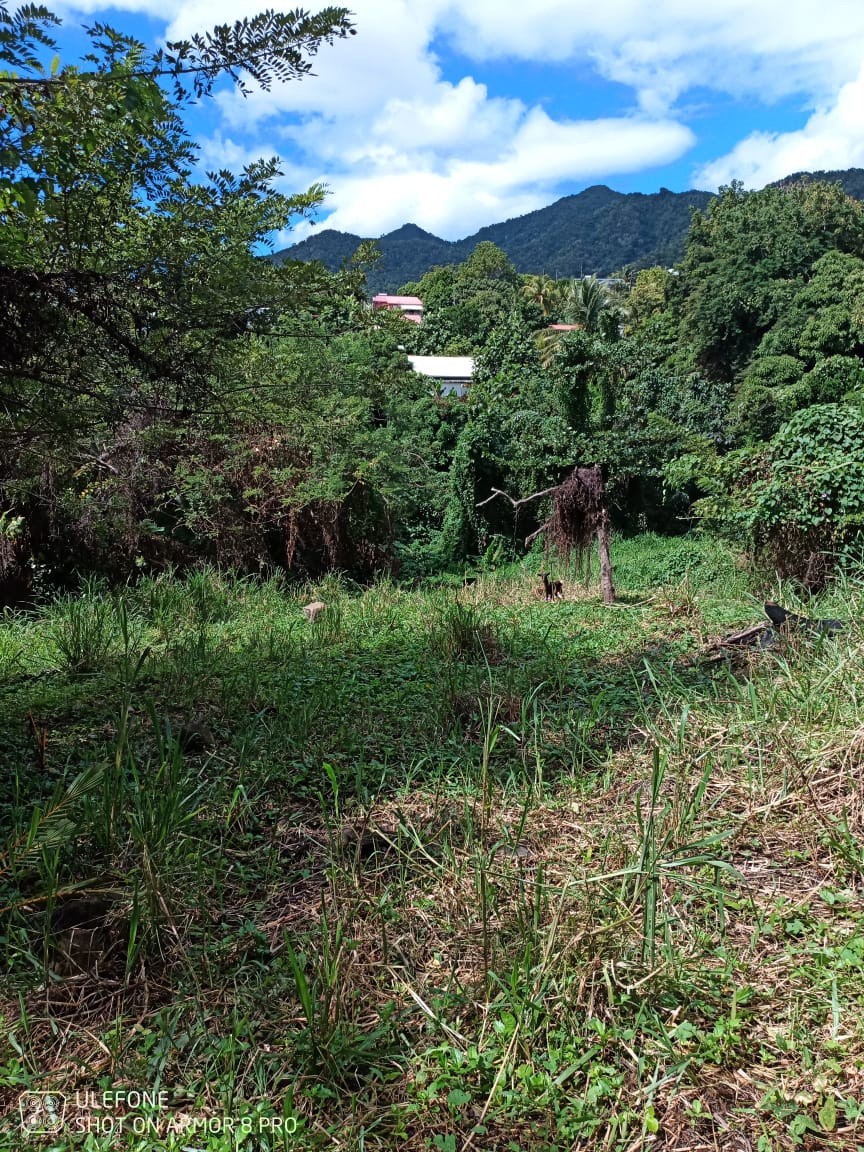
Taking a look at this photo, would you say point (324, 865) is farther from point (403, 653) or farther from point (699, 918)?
point (403, 653)

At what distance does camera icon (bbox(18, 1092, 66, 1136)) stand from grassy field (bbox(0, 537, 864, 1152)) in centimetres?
1

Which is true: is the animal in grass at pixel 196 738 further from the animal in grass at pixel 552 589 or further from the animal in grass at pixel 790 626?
the animal in grass at pixel 552 589

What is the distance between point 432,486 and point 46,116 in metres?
12.2

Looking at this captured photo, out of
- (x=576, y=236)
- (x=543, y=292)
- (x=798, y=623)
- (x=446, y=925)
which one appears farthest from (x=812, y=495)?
(x=576, y=236)

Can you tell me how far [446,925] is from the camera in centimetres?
213

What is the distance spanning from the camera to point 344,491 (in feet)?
32.3

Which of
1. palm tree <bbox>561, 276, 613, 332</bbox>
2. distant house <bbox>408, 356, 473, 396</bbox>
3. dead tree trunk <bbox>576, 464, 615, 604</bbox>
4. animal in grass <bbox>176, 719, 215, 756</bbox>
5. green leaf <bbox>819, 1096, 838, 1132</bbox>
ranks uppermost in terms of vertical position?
palm tree <bbox>561, 276, 613, 332</bbox>

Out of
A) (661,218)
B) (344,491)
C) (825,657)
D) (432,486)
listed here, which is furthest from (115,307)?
(661,218)

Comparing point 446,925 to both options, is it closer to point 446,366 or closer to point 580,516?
point 580,516

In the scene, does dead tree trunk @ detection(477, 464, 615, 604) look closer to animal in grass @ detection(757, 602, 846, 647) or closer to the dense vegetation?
the dense vegetation

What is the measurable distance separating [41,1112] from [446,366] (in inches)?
1117

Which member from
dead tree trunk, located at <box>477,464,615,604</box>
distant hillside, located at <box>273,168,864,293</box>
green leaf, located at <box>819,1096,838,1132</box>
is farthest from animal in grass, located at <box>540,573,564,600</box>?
distant hillside, located at <box>273,168,864,293</box>

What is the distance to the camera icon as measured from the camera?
5.01 ft

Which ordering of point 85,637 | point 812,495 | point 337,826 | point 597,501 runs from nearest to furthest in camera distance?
point 337,826
point 85,637
point 812,495
point 597,501
